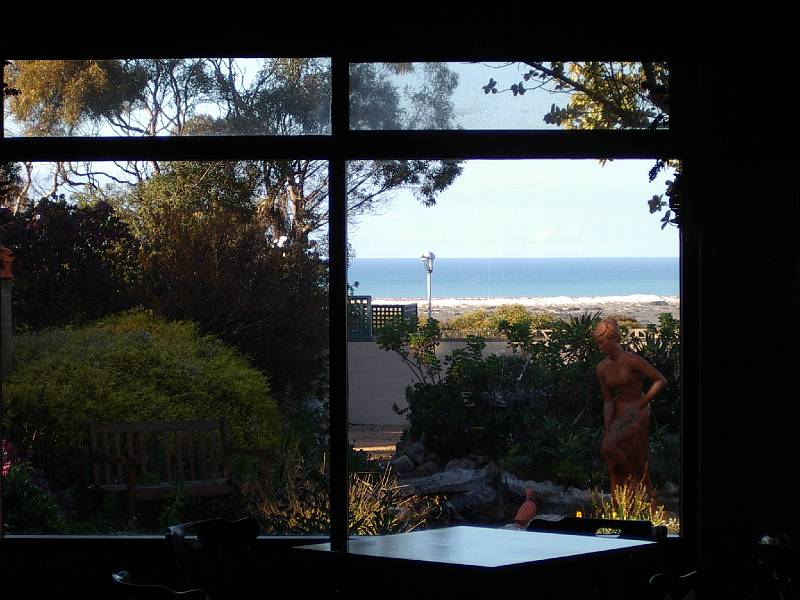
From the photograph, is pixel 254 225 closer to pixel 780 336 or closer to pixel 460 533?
pixel 460 533

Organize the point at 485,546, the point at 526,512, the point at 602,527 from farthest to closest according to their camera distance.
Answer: the point at 526,512
the point at 602,527
the point at 485,546

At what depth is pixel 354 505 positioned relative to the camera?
4941 millimetres

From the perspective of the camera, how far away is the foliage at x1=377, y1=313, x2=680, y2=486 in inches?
195

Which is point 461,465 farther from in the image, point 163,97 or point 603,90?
point 163,97

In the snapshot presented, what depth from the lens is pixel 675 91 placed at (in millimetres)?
4914

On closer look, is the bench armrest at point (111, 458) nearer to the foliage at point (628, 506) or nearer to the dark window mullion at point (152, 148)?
the dark window mullion at point (152, 148)

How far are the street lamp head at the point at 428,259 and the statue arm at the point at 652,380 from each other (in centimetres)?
112

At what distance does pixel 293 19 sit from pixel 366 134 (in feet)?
2.13

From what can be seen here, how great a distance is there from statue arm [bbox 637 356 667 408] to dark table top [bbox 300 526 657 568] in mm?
1274

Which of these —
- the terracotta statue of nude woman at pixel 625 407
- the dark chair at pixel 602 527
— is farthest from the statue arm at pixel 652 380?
the dark chair at pixel 602 527

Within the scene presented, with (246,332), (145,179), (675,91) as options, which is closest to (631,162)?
(675,91)

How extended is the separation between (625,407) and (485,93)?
165 centimetres

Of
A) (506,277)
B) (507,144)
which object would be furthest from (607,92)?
(506,277)

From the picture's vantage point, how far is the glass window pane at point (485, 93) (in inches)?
194
